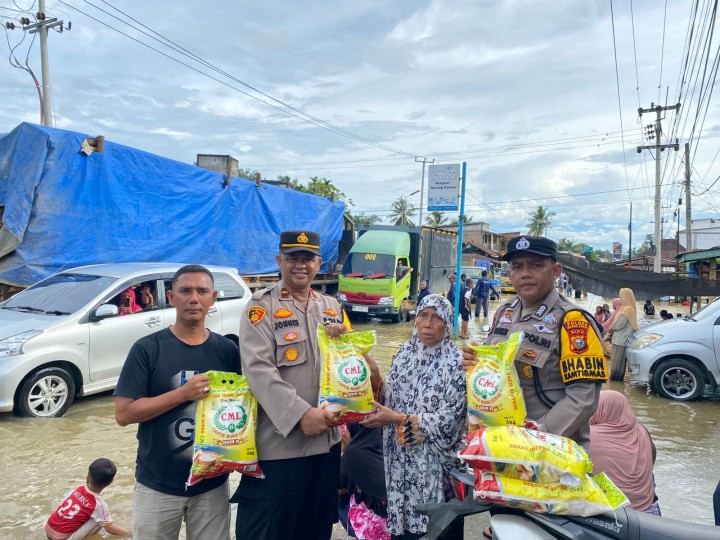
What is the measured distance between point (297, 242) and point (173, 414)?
953 millimetres

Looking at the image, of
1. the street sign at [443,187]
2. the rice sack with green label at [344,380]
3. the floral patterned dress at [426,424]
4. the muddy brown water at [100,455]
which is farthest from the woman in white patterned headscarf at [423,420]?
the street sign at [443,187]

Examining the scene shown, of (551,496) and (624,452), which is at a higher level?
(551,496)

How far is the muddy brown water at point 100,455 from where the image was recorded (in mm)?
3453

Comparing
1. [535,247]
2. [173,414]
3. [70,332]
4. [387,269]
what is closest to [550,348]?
[535,247]

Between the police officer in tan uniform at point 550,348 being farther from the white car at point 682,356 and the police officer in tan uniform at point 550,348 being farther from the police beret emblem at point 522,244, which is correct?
the white car at point 682,356

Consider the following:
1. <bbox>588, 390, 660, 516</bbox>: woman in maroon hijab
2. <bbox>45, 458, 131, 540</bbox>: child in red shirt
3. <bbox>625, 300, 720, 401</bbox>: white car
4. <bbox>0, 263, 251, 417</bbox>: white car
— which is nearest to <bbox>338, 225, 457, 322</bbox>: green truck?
<bbox>625, 300, 720, 401</bbox>: white car

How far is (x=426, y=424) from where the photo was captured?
85.8 inches

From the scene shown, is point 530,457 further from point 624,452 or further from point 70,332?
point 70,332

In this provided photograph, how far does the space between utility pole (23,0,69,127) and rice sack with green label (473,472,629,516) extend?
15.6m

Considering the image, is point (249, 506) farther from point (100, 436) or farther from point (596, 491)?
Result: point (100, 436)

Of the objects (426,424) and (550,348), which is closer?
(550,348)

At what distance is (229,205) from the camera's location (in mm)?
10773

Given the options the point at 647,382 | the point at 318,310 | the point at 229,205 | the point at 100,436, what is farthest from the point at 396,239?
the point at 318,310

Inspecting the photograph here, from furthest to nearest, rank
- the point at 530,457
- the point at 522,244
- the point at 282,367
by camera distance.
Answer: the point at 282,367 → the point at 522,244 → the point at 530,457
